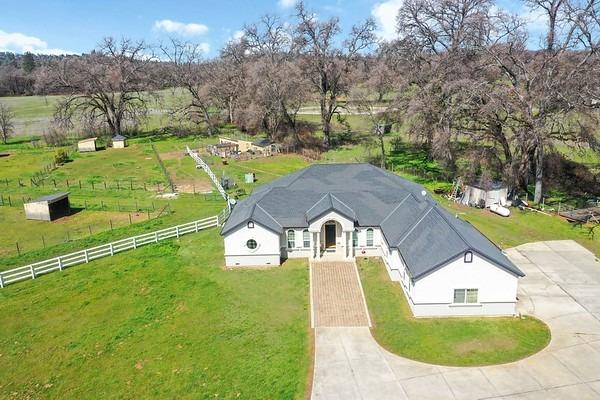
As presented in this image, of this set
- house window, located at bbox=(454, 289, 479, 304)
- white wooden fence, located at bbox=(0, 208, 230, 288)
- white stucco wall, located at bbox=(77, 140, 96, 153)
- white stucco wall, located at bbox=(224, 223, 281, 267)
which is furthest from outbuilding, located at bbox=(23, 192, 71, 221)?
house window, located at bbox=(454, 289, 479, 304)

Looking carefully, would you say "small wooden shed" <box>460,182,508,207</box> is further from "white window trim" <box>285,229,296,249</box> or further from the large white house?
"white window trim" <box>285,229,296,249</box>

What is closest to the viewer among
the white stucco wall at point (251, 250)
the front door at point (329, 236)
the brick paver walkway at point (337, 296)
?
the brick paver walkway at point (337, 296)

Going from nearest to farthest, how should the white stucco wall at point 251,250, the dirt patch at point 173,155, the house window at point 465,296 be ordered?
1. the house window at point 465,296
2. the white stucco wall at point 251,250
3. the dirt patch at point 173,155

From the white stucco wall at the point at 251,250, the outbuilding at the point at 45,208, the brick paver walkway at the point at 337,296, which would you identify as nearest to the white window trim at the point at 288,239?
the white stucco wall at the point at 251,250

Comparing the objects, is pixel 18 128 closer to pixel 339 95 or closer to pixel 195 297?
pixel 339 95

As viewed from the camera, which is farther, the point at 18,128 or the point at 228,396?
the point at 18,128

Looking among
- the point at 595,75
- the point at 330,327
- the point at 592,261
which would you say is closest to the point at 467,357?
the point at 330,327

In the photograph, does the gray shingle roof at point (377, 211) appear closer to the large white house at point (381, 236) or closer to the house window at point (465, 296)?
the large white house at point (381, 236)
